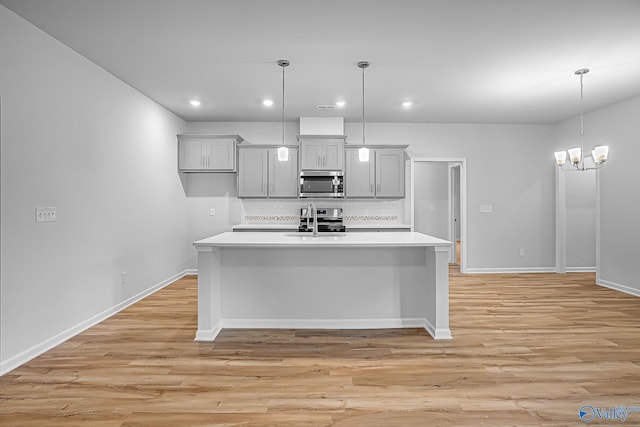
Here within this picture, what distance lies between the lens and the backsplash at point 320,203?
6438 mm

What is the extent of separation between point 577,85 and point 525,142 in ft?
7.30

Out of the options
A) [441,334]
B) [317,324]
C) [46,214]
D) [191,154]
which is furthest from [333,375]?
[191,154]

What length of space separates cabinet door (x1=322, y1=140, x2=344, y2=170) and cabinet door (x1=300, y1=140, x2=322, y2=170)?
10cm

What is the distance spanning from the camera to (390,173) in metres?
6.14

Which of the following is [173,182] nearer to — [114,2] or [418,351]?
[114,2]

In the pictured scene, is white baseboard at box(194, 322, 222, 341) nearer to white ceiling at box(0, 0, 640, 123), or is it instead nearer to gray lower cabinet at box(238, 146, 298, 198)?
white ceiling at box(0, 0, 640, 123)

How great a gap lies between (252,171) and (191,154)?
1018 mm

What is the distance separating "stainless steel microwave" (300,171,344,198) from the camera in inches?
237

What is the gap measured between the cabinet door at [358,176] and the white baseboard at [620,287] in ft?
11.9

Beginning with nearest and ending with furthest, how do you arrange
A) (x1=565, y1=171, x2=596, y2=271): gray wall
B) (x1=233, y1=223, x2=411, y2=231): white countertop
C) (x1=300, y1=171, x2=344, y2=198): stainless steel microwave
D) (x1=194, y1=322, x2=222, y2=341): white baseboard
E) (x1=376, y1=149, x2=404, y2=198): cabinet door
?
(x1=194, y1=322, x2=222, y2=341): white baseboard < (x1=233, y1=223, x2=411, y2=231): white countertop < (x1=300, y1=171, x2=344, y2=198): stainless steel microwave < (x1=376, y1=149, x2=404, y2=198): cabinet door < (x1=565, y1=171, x2=596, y2=271): gray wall

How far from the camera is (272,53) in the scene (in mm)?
3516

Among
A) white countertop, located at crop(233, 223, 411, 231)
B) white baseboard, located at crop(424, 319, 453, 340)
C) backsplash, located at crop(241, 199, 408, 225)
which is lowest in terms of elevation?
white baseboard, located at crop(424, 319, 453, 340)

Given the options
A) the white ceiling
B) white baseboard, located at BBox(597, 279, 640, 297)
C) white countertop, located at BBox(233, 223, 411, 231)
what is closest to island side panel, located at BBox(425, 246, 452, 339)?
the white ceiling

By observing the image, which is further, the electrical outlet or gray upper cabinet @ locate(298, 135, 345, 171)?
gray upper cabinet @ locate(298, 135, 345, 171)
